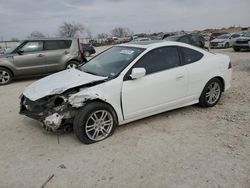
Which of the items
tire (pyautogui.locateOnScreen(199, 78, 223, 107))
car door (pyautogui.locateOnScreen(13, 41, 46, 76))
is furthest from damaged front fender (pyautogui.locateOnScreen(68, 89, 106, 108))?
car door (pyautogui.locateOnScreen(13, 41, 46, 76))

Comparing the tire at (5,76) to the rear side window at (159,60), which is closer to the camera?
the rear side window at (159,60)

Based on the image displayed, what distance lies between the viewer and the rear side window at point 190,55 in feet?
16.0

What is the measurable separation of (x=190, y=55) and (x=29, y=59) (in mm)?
6620

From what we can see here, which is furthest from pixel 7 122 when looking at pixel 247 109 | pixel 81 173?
pixel 247 109

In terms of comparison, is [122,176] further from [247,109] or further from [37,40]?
[37,40]

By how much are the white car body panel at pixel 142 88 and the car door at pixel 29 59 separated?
5.15 metres

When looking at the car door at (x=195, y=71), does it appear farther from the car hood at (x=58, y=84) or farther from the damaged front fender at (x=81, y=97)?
the damaged front fender at (x=81, y=97)

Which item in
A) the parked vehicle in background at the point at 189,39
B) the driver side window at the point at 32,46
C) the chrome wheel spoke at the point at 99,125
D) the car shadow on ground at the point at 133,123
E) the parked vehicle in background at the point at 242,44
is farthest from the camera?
the parked vehicle in background at the point at 242,44

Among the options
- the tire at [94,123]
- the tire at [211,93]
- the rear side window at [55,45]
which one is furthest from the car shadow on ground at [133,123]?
the rear side window at [55,45]

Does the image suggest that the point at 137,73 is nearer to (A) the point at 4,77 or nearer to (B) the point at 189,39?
(A) the point at 4,77

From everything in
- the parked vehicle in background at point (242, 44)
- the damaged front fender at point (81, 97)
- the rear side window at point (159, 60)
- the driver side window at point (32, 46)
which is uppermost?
the parked vehicle in background at point (242, 44)

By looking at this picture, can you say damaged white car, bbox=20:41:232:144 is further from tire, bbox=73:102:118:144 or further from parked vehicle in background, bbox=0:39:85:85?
parked vehicle in background, bbox=0:39:85:85

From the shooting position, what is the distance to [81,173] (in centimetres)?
319

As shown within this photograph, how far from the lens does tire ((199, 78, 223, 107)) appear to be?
17.0ft
